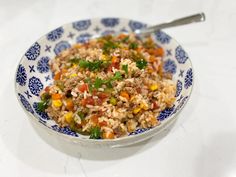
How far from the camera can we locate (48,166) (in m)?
1.48

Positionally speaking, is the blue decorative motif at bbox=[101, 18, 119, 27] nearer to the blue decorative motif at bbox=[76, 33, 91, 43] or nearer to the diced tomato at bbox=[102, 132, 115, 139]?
the blue decorative motif at bbox=[76, 33, 91, 43]

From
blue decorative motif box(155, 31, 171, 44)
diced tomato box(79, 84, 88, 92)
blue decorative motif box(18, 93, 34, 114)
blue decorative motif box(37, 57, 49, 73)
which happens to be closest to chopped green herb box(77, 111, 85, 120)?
diced tomato box(79, 84, 88, 92)

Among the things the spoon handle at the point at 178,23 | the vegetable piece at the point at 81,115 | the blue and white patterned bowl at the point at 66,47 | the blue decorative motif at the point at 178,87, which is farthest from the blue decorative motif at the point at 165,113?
the spoon handle at the point at 178,23

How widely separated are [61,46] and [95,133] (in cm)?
75

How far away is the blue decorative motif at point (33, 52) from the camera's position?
181 cm

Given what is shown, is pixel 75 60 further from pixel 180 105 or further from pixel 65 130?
pixel 180 105

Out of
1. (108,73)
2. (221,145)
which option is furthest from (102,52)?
(221,145)

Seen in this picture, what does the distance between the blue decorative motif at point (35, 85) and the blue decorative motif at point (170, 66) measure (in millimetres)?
689

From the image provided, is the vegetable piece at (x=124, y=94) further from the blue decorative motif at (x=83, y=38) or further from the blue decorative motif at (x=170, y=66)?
the blue decorative motif at (x=83, y=38)

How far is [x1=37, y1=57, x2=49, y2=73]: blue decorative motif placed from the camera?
1852 millimetres

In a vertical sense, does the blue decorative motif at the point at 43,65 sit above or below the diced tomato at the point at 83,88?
above

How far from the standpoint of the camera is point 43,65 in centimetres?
188

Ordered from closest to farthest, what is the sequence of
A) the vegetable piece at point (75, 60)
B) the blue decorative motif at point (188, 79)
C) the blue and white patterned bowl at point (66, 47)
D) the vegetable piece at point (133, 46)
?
the blue and white patterned bowl at point (66, 47) → the blue decorative motif at point (188, 79) → the vegetable piece at point (75, 60) → the vegetable piece at point (133, 46)

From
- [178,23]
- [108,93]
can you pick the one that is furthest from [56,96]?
[178,23]
